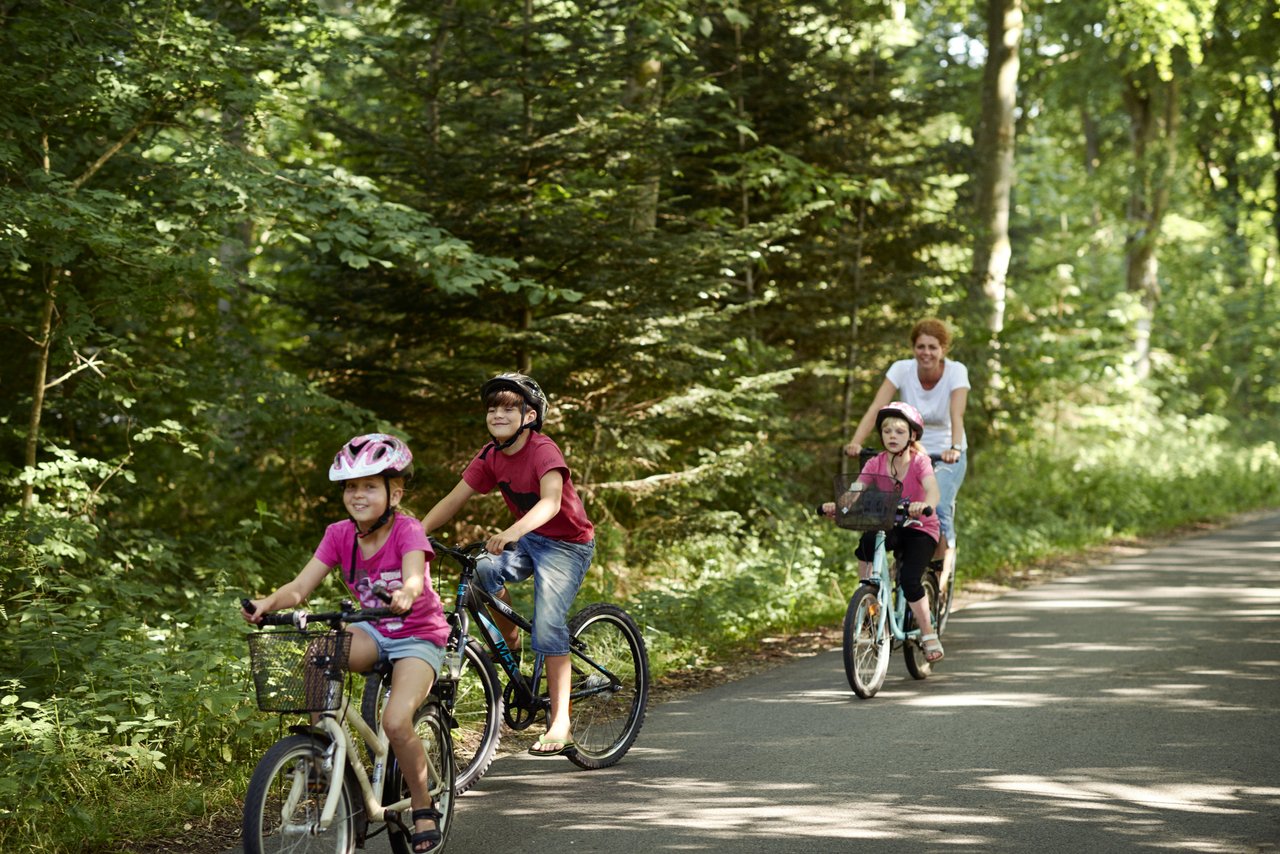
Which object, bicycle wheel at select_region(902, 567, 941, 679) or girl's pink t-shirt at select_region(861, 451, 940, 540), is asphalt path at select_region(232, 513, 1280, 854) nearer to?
bicycle wheel at select_region(902, 567, 941, 679)

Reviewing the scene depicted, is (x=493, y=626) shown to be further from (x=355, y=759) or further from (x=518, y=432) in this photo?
(x=355, y=759)

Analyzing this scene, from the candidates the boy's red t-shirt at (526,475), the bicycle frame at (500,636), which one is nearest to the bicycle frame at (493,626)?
the bicycle frame at (500,636)

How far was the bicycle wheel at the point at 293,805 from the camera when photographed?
174 inches

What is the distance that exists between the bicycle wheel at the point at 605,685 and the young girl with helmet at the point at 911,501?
231 centimetres

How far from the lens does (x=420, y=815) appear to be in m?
5.07

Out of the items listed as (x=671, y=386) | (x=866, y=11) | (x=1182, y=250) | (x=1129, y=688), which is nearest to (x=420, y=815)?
(x=1129, y=688)

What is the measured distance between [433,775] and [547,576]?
1.35m

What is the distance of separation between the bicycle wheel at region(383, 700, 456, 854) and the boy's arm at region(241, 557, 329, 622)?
746 mm

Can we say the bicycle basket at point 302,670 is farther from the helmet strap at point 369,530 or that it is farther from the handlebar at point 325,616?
the helmet strap at point 369,530

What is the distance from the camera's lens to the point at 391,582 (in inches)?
196

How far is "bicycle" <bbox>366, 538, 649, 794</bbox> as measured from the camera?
6.18m

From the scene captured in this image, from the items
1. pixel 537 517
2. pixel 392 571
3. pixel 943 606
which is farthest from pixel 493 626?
pixel 943 606

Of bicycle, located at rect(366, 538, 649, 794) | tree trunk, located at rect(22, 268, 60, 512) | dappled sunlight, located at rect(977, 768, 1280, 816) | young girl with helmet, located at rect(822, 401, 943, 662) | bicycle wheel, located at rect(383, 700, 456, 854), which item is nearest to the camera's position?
bicycle wheel, located at rect(383, 700, 456, 854)

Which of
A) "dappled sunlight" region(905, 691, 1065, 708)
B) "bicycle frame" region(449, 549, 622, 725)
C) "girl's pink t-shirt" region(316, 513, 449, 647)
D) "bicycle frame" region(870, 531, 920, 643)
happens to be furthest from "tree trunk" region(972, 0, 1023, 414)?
"girl's pink t-shirt" region(316, 513, 449, 647)
